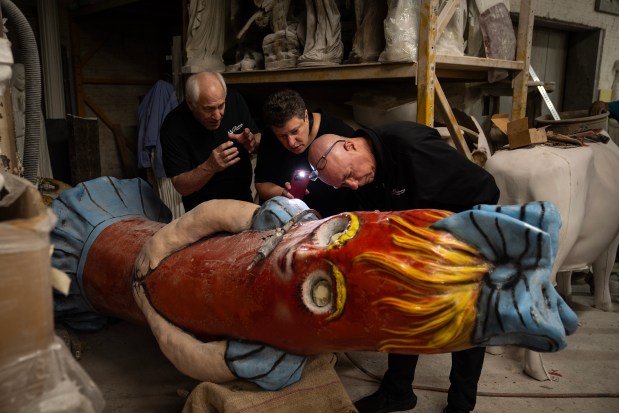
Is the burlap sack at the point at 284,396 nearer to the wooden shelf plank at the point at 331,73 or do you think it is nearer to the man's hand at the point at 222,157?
the man's hand at the point at 222,157

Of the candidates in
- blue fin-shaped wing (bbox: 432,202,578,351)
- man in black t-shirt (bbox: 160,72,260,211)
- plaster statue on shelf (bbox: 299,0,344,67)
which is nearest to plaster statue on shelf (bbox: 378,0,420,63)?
plaster statue on shelf (bbox: 299,0,344,67)

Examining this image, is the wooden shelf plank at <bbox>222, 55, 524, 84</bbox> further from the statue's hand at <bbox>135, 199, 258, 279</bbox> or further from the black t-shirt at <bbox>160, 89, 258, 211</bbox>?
the statue's hand at <bbox>135, 199, 258, 279</bbox>

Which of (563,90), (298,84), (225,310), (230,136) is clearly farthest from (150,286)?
(563,90)

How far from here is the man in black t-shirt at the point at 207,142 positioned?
2936 mm

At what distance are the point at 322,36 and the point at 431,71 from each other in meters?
Result: 1.20

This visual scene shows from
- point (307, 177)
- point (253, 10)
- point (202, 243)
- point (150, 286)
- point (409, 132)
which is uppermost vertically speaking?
point (253, 10)

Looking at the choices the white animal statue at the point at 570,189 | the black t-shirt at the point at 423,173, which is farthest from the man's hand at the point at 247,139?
the white animal statue at the point at 570,189

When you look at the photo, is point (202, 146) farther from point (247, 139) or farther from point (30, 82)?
point (30, 82)

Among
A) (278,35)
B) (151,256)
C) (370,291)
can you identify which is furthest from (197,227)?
(278,35)

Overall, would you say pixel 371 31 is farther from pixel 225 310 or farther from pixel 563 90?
pixel 563 90

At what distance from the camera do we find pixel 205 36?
4.97 meters

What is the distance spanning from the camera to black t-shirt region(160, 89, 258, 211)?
308 cm

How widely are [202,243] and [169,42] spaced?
22.1 ft

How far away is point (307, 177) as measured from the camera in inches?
106
